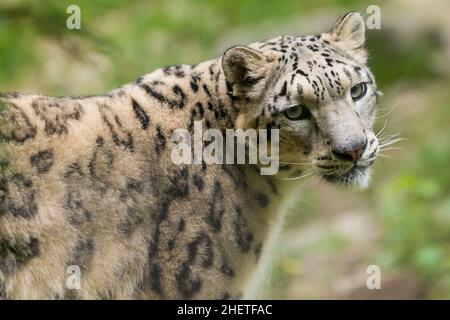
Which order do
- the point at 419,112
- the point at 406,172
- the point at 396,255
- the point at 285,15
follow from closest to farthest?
the point at 396,255 < the point at 406,172 < the point at 419,112 < the point at 285,15

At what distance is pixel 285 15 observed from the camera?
20297 millimetres

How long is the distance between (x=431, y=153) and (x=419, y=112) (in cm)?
184

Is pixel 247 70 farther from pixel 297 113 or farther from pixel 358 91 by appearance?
pixel 358 91

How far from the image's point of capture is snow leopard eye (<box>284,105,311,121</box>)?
7.01 m

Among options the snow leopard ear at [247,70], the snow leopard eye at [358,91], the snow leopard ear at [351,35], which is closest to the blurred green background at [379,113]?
the snow leopard ear at [351,35]

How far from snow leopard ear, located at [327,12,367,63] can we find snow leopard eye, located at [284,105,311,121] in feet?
2.84

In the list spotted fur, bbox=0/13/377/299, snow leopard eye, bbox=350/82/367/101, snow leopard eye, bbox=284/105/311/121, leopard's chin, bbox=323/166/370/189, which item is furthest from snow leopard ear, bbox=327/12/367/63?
leopard's chin, bbox=323/166/370/189

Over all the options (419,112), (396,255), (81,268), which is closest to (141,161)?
(81,268)

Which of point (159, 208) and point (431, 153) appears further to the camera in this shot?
point (431, 153)

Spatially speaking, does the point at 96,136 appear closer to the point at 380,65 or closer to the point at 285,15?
the point at 380,65

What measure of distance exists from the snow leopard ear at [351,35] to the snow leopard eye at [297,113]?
2.84 ft

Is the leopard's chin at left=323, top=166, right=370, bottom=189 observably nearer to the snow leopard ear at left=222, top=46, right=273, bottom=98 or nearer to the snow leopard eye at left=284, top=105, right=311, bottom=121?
the snow leopard eye at left=284, top=105, right=311, bottom=121

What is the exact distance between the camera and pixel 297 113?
701 centimetres
